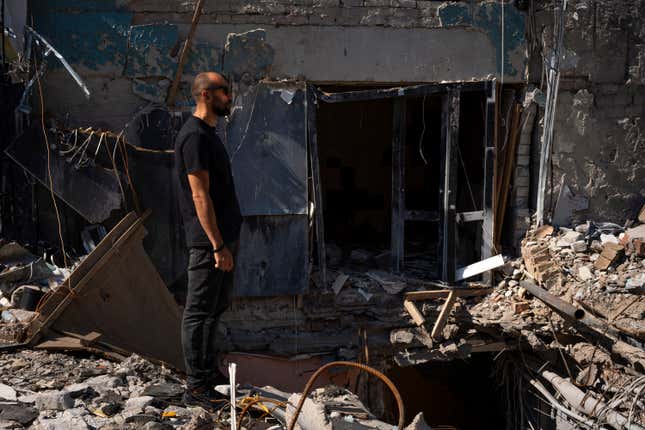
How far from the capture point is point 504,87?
6543 millimetres

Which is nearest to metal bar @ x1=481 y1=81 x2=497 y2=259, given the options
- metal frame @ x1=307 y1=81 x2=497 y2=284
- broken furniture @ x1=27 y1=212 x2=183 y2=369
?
metal frame @ x1=307 y1=81 x2=497 y2=284

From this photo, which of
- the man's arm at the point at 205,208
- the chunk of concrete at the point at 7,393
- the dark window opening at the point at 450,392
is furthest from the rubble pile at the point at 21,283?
the dark window opening at the point at 450,392

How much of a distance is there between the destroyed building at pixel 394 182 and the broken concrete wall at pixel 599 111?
0.02 metres

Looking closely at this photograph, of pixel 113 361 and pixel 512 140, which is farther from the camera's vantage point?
pixel 512 140

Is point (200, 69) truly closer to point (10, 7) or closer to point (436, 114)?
point (10, 7)

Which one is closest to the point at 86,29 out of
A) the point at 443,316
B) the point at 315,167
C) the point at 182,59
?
the point at 182,59

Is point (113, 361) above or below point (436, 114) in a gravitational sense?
below

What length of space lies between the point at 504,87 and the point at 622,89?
1.14 meters

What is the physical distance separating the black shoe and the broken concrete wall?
4.14 m

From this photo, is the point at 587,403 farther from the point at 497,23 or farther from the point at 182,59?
the point at 182,59

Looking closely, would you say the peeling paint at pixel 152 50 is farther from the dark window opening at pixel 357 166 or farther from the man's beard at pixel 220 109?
the dark window opening at pixel 357 166

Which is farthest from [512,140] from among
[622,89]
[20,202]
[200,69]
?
[20,202]

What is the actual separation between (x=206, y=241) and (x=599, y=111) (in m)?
4.55

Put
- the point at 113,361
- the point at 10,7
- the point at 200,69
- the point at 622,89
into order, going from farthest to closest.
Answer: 1. the point at 622,89
2. the point at 200,69
3. the point at 10,7
4. the point at 113,361
